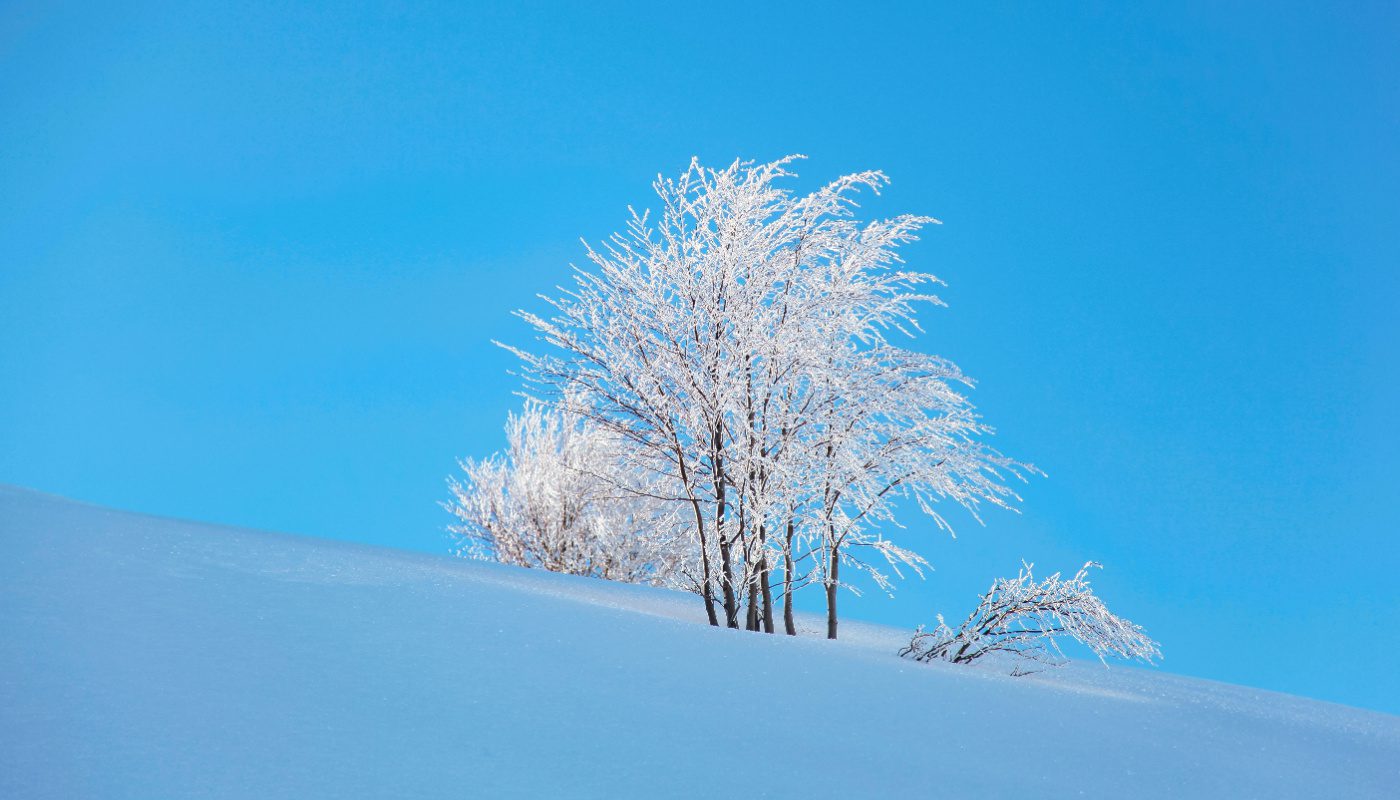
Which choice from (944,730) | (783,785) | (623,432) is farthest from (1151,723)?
(623,432)

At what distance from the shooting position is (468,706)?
9.98 feet

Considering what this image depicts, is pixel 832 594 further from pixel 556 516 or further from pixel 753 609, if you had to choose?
pixel 556 516

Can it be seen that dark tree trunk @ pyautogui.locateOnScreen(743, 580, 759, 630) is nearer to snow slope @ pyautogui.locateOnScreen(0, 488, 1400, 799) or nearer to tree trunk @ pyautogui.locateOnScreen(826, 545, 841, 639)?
tree trunk @ pyautogui.locateOnScreen(826, 545, 841, 639)

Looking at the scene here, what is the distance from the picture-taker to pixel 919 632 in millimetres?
6945

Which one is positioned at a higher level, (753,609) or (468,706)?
(753,609)

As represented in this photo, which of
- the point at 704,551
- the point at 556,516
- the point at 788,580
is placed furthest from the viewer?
the point at 556,516

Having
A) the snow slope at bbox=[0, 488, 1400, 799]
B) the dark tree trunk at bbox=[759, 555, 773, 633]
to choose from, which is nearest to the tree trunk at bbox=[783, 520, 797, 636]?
the dark tree trunk at bbox=[759, 555, 773, 633]

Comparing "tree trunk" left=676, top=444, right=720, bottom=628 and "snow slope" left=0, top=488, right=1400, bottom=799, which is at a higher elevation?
"tree trunk" left=676, top=444, right=720, bottom=628

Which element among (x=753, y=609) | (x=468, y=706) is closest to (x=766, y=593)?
(x=753, y=609)

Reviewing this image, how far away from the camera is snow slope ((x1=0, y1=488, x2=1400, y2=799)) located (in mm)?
2504

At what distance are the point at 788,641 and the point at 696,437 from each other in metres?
2.70

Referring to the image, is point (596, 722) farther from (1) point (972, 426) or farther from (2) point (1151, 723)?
(1) point (972, 426)

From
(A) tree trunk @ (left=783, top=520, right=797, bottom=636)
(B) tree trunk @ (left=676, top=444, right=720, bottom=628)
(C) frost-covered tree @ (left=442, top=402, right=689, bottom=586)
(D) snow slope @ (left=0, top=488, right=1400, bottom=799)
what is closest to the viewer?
(D) snow slope @ (left=0, top=488, right=1400, bottom=799)

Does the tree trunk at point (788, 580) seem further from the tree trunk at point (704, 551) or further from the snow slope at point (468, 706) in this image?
the snow slope at point (468, 706)
